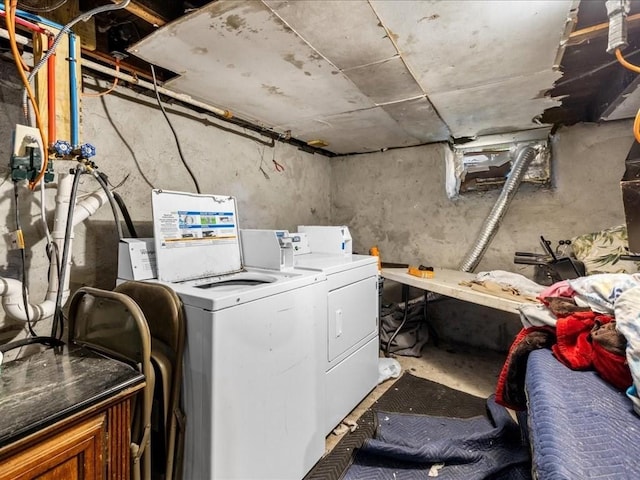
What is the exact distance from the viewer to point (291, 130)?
2799 millimetres

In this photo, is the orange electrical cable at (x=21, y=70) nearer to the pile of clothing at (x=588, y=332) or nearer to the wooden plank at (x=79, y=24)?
the wooden plank at (x=79, y=24)

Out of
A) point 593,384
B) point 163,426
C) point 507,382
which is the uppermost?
point 593,384

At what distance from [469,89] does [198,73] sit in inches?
64.7

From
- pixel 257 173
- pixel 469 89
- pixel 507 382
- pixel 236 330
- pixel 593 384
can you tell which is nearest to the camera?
pixel 593 384

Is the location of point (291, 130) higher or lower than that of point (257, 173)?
higher

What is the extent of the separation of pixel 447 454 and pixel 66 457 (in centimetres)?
165

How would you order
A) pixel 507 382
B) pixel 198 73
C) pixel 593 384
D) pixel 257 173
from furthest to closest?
pixel 257 173
pixel 198 73
pixel 507 382
pixel 593 384

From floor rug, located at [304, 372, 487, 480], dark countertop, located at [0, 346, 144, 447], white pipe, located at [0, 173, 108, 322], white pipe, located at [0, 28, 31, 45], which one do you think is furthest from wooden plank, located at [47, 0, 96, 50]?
floor rug, located at [304, 372, 487, 480]

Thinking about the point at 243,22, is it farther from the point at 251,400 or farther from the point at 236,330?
the point at 251,400

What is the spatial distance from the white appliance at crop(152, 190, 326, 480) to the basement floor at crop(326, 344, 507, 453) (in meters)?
0.60

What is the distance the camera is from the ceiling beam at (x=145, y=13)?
1.18 metres

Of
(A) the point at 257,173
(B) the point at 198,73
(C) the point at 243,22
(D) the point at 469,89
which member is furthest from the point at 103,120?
(D) the point at 469,89

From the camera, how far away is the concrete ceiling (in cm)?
124

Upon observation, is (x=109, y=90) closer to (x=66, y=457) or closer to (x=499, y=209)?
(x=66, y=457)
